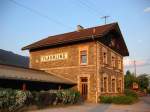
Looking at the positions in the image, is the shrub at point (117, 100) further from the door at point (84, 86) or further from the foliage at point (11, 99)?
the foliage at point (11, 99)

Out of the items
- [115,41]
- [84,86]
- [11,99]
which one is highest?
[115,41]

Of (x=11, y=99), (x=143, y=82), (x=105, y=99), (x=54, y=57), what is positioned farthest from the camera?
(x=143, y=82)

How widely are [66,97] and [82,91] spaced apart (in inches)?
200

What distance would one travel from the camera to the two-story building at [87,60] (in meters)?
24.3

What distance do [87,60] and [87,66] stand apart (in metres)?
0.63

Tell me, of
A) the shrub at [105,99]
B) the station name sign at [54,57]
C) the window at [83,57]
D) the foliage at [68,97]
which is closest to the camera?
the foliage at [68,97]

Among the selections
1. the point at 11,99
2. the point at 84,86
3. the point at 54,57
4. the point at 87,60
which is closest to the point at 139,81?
the point at 54,57

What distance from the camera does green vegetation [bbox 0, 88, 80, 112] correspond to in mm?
13984

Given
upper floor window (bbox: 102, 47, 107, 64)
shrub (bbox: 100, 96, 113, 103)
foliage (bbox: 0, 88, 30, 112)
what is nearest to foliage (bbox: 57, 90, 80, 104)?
shrub (bbox: 100, 96, 113, 103)

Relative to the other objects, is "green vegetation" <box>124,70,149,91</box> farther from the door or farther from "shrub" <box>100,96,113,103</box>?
"shrub" <box>100,96,113,103</box>

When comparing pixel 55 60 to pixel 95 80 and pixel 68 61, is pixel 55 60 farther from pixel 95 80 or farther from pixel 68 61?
pixel 95 80

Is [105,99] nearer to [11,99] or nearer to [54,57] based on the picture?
[54,57]

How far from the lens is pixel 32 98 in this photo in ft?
54.0

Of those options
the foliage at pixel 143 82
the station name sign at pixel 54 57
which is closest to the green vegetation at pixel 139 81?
the foliage at pixel 143 82
